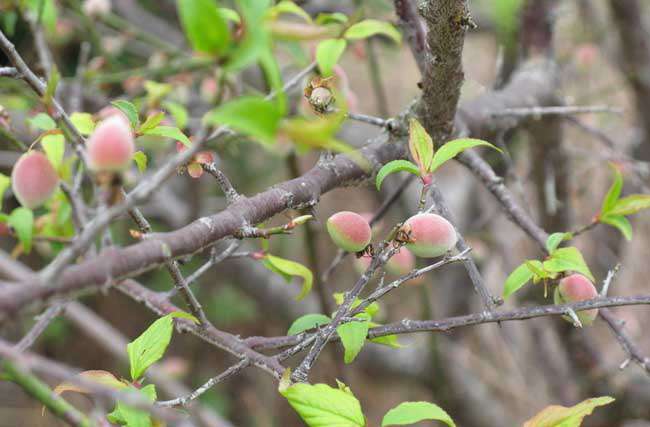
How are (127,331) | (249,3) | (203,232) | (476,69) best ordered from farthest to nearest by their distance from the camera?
1. (476,69)
2. (127,331)
3. (203,232)
4. (249,3)

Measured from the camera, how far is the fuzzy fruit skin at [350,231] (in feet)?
1.72

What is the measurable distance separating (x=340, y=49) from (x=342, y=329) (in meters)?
0.26

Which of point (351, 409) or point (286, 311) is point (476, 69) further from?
point (351, 409)

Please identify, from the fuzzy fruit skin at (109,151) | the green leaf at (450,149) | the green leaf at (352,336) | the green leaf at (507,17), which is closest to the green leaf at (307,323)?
the green leaf at (352,336)

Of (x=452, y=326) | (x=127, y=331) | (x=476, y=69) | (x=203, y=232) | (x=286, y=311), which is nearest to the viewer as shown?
(x=203, y=232)

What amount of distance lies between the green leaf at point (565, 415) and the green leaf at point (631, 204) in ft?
0.73

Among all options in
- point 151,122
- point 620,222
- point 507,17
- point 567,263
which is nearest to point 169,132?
point 151,122

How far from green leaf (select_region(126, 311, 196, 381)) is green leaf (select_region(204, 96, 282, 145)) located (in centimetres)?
27

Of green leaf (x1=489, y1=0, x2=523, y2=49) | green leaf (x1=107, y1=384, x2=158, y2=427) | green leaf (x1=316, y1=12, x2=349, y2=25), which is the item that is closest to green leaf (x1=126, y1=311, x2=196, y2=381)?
green leaf (x1=107, y1=384, x2=158, y2=427)

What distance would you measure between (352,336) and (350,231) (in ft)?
0.27

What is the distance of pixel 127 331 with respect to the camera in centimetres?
209

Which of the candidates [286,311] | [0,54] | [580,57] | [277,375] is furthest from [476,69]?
[277,375]

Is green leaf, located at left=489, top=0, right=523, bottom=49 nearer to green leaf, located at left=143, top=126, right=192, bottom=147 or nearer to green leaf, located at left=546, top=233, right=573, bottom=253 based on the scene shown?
green leaf, located at left=546, top=233, right=573, bottom=253

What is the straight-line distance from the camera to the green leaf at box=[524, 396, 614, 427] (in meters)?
0.49
